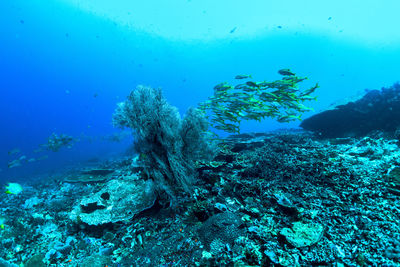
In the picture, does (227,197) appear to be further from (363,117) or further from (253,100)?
(363,117)

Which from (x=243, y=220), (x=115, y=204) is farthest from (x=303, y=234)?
(x=115, y=204)

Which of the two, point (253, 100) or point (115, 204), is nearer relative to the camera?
point (115, 204)

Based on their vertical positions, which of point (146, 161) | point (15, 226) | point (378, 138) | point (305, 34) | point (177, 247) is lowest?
point (378, 138)

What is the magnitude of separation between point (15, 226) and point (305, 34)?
8627 centimetres

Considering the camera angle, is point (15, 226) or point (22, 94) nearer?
point (15, 226)

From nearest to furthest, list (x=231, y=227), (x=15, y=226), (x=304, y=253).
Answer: (x=304, y=253) → (x=231, y=227) → (x=15, y=226)

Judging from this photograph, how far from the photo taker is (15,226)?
4.95m

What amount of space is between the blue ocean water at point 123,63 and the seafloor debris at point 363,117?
4564cm

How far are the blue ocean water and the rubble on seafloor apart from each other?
4373cm

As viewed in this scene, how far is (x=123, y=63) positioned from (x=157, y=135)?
357ft

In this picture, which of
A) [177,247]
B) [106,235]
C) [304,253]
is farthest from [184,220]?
[304,253]

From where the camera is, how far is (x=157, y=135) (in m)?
4.14

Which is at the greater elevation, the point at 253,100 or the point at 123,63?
the point at 123,63

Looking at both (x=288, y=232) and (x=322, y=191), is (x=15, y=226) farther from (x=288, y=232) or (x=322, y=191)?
(x=322, y=191)
